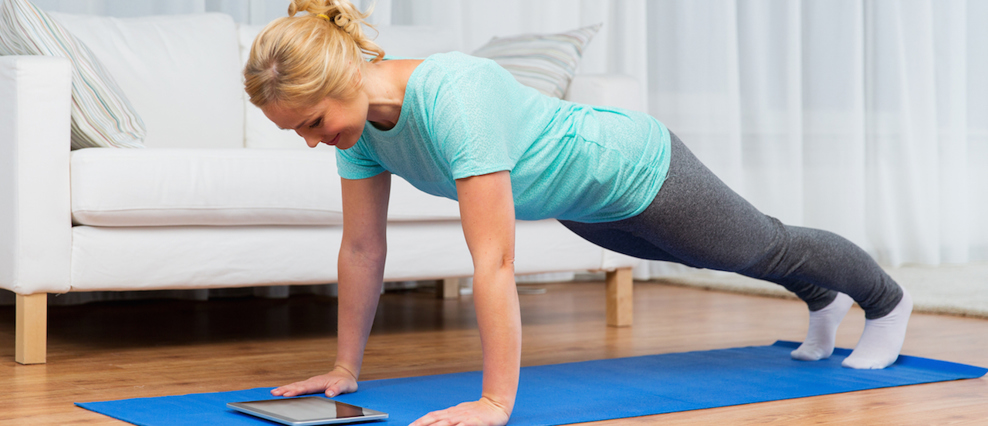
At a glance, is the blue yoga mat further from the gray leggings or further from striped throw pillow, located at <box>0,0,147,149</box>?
striped throw pillow, located at <box>0,0,147,149</box>

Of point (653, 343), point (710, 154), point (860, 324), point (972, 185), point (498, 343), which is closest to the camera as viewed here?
point (498, 343)

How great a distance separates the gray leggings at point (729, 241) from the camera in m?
1.47

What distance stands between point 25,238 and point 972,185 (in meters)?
3.57

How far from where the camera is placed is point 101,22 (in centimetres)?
247

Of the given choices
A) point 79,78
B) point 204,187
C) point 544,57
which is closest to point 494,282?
point 204,187

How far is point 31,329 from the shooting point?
171 cm

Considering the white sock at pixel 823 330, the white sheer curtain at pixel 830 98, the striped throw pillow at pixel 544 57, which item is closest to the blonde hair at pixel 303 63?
the white sock at pixel 823 330

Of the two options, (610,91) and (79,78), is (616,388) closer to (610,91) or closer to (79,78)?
(610,91)

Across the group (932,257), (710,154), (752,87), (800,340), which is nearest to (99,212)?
(800,340)

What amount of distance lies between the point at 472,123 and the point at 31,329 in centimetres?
103

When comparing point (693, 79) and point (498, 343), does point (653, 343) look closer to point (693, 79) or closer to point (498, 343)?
point (498, 343)

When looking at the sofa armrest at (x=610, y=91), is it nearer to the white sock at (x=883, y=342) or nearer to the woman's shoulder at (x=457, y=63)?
the white sock at (x=883, y=342)

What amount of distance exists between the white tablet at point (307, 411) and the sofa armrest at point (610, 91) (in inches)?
48.4

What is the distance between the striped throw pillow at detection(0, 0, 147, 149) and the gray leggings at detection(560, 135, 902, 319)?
0.95 metres
